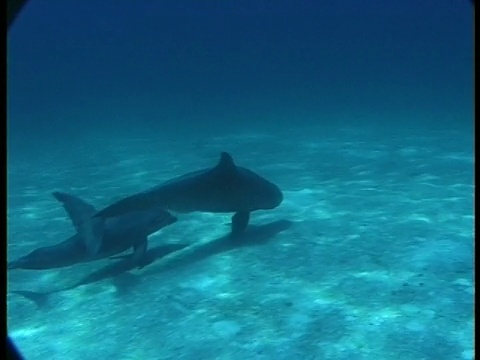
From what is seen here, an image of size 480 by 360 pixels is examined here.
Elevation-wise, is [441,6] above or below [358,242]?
above

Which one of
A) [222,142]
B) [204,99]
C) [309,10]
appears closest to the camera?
[222,142]

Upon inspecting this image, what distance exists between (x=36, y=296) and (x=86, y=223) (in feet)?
4.12

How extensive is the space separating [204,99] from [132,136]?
2923 cm

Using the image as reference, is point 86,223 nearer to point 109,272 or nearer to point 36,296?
point 109,272

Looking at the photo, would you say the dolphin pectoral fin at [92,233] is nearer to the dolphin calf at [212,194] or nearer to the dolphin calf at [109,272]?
the dolphin calf at [109,272]

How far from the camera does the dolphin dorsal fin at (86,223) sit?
26.2 ft

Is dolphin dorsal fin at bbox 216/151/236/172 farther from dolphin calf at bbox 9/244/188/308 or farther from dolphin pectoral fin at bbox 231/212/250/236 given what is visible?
dolphin calf at bbox 9/244/188/308

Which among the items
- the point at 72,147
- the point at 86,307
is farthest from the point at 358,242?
the point at 72,147

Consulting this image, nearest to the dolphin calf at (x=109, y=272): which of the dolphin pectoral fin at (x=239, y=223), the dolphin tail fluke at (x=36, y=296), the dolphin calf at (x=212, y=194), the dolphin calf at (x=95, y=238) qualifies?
the dolphin tail fluke at (x=36, y=296)

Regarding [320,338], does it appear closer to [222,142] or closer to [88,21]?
[222,142]

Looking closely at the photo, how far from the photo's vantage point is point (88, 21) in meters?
136

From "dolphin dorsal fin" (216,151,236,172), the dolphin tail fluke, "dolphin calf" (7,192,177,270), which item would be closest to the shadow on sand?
the dolphin tail fluke

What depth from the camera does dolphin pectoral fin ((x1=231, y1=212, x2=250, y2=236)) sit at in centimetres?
906

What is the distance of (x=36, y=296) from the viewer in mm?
7402
